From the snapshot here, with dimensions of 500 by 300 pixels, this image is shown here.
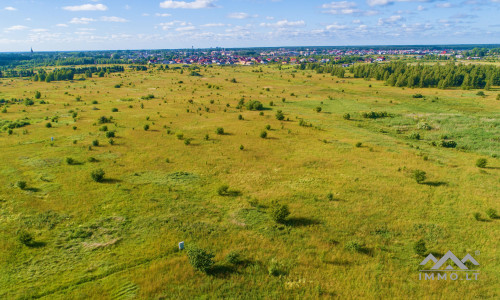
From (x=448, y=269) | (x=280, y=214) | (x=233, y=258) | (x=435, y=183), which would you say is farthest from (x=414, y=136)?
(x=233, y=258)

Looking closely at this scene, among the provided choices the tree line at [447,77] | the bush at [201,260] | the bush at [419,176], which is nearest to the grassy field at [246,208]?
the bush at [201,260]

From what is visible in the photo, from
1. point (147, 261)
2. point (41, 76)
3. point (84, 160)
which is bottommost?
point (147, 261)

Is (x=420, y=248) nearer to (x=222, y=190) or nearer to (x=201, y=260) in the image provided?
(x=201, y=260)

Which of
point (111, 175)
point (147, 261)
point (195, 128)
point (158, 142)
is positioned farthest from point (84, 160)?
point (147, 261)

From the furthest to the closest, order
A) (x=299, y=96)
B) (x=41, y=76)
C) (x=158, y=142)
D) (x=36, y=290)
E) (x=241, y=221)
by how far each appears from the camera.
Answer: (x=41, y=76), (x=299, y=96), (x=158, y=142), (x=241, y=221), (x=36, y=290)

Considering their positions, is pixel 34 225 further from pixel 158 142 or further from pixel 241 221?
pixel 158 142

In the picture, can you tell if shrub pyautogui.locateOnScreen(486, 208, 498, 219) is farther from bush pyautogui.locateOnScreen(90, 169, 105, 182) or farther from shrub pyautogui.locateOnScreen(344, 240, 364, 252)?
bush pyautogui.locateOnScreen(90, 169, 105, 182)

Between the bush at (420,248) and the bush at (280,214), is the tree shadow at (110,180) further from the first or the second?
the bush at (420,248)
